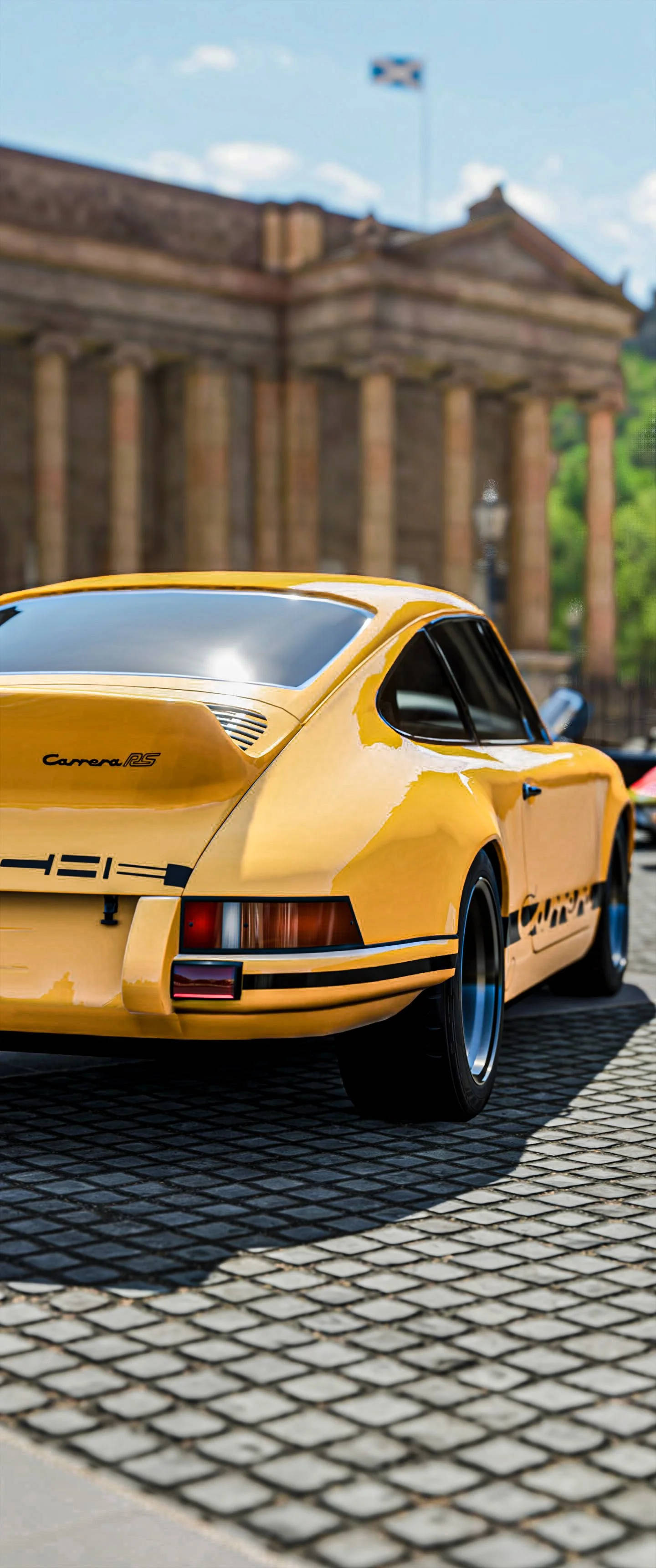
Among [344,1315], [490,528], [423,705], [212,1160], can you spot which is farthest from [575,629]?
[344,1315]

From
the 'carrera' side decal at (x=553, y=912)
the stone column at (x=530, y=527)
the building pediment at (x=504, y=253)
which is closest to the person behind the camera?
the 'carrera' side decal at (x=553, y=912)

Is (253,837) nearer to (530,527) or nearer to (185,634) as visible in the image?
(185,634)

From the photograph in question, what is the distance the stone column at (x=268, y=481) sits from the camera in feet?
162

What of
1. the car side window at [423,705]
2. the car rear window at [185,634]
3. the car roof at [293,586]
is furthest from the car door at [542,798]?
the car rear window at [185,634]

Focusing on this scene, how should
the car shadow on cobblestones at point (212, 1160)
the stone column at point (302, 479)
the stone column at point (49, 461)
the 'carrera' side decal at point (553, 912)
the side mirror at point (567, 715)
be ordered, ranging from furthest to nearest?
1. the stone column at point (302, 479)
2. the stone column at point (49, 461)
3. the side mirror at point (567, 715)
4. the 'carrera' side decal at point (553, 912)
5. the car shadow on cobblestones at point (212, 1160)

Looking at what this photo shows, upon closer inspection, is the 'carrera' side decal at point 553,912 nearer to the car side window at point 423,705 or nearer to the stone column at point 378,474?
the car side window at point 423,705

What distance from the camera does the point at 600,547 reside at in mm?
54188

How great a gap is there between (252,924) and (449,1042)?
3.01 feet

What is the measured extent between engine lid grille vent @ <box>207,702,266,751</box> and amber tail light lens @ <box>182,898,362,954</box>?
1.41ft

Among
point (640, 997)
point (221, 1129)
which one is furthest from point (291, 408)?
point (221, 1129)

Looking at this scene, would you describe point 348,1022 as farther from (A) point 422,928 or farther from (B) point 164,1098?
(B) point 164,1098

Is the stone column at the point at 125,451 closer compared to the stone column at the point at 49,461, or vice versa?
the stone column at the point at 49,461

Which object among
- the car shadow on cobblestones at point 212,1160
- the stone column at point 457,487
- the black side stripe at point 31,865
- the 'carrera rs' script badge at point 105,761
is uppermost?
the stone column at point 457,487

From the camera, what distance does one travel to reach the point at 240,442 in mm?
49438
